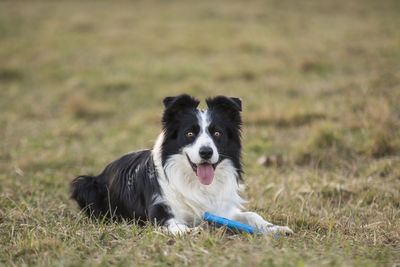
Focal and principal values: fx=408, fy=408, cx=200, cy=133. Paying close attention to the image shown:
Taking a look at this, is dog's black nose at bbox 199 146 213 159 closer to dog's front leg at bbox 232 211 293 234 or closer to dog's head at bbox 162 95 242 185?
dog's head at bbox 162 95 242 185

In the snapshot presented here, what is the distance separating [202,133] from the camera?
411 centimetres

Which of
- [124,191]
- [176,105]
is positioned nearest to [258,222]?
[176,105]

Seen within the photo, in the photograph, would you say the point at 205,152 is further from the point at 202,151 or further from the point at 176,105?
the point at 176,105

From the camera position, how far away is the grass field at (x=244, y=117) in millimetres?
Answer: 3508

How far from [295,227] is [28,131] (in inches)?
260

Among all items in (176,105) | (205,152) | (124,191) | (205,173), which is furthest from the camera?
(124,191)

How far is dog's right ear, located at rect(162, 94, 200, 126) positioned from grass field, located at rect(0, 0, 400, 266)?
46.3 inches

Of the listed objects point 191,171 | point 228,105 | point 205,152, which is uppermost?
point 228,105

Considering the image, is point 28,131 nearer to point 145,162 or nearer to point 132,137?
point 132,137

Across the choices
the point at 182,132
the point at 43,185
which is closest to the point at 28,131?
the point at 43,185

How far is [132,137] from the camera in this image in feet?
27.6

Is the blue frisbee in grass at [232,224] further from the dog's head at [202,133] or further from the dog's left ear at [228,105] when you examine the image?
the dog's left ear at [228,105]

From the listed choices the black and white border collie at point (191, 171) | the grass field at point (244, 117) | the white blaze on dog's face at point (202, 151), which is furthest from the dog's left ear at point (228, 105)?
the grass field at point (244, 117)

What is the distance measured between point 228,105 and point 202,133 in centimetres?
45
